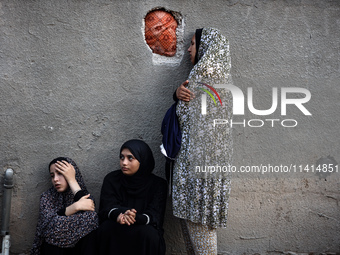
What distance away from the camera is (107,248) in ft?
10.4

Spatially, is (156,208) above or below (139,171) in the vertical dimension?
below

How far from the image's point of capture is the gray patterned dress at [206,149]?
3.19m

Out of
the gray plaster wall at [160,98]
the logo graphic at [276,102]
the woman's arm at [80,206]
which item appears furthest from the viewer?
the logo graphic at [276,102]

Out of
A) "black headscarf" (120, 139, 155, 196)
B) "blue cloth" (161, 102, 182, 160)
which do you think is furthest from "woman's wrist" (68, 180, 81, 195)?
"blue cloth" (161, 102, 182, 160)

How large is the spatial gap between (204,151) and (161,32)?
3.44ft

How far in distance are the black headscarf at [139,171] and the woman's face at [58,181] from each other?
442 mm

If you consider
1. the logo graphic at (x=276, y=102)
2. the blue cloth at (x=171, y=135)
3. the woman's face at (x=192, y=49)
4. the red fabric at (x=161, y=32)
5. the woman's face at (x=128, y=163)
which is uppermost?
the red fabric at (x=161, y=32)

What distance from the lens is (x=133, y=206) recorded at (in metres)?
3.34

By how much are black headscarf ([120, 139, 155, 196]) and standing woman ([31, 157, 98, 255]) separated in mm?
304

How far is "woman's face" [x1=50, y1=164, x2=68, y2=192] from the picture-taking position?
3.35 metres

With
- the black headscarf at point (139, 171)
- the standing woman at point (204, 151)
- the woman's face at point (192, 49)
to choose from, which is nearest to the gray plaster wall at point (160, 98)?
the woman's face at point (192, 49)

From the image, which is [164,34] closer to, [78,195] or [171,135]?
[171,135]

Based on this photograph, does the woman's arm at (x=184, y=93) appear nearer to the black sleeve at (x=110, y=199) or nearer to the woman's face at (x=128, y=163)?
the woman's face at (x=128, y=163)

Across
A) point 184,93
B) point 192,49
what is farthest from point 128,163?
point 192,49
